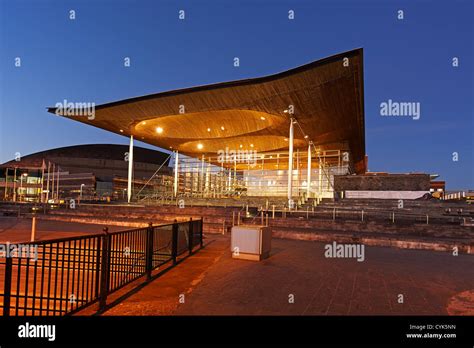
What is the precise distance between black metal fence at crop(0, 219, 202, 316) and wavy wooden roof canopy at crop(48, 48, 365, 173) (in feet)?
41.1

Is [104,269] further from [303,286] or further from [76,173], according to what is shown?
[76,173]

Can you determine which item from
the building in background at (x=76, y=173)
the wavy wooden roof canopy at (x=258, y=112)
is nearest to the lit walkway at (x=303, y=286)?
the wavy wooden roof canopy at (x=258, y=112)

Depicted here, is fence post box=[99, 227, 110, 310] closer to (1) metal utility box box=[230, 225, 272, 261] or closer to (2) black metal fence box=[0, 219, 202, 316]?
(2) black metal fence box=[0, 219, 202, 316]

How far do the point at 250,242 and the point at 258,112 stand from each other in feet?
60.8

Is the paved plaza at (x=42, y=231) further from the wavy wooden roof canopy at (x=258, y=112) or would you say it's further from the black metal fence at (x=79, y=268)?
the wavy wooden roof canopy at (x=258, y=112)

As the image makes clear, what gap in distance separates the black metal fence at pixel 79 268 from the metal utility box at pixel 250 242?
1699 millimetres

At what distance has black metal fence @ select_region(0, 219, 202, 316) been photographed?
4.12 metres

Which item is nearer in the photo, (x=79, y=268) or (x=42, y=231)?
(x=79, y=268)

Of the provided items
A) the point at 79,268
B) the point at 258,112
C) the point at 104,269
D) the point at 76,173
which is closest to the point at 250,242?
the point at 104,269

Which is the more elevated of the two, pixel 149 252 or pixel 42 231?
pixel 149 252

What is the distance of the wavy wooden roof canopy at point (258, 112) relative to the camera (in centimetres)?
1945

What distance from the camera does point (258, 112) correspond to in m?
26.4
